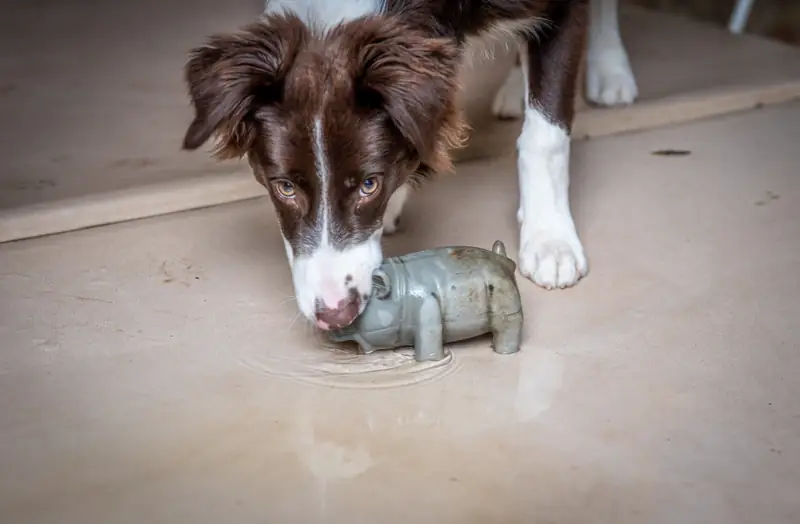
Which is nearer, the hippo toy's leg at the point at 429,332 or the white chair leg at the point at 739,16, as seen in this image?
the hippo toy's leg at the point at 429,332

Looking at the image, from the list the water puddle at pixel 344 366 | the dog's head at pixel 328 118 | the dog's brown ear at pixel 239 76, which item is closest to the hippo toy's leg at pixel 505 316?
the water puddle at pixel 344 366

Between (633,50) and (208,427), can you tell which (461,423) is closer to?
(208,427)

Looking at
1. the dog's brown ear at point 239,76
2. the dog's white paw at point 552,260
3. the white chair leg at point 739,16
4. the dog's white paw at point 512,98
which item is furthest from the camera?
the white chair leg at point 739,16

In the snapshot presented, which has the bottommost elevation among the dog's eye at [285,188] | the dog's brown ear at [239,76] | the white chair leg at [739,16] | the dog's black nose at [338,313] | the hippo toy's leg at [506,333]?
the white chair leg at [739,16]

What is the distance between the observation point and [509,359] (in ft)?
6.42

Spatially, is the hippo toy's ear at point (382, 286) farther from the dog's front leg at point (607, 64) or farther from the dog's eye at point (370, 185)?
the dog's front leg at point (607, 64)

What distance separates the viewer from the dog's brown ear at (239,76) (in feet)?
5.79

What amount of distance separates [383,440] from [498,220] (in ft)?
3.50

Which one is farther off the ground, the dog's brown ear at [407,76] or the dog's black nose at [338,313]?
the dog's brown ear at [407,76]

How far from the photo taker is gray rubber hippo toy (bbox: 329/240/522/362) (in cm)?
187

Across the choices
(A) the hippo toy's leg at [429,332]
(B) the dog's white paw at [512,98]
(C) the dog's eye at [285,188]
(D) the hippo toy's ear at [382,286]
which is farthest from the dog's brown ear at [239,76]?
(B) the dog's white paw at [512,98]

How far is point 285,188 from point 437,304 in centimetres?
38

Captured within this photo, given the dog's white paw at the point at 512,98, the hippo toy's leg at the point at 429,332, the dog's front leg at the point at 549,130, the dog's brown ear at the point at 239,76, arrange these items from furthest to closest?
1. the dog's white paw at the point at 512,98
2. the dog's front leg at the point at 549,130
3. the hippo toy's leg at the point at 429,332
4. the dog's brown ear at the point at 239,76

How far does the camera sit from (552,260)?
2.27 m
